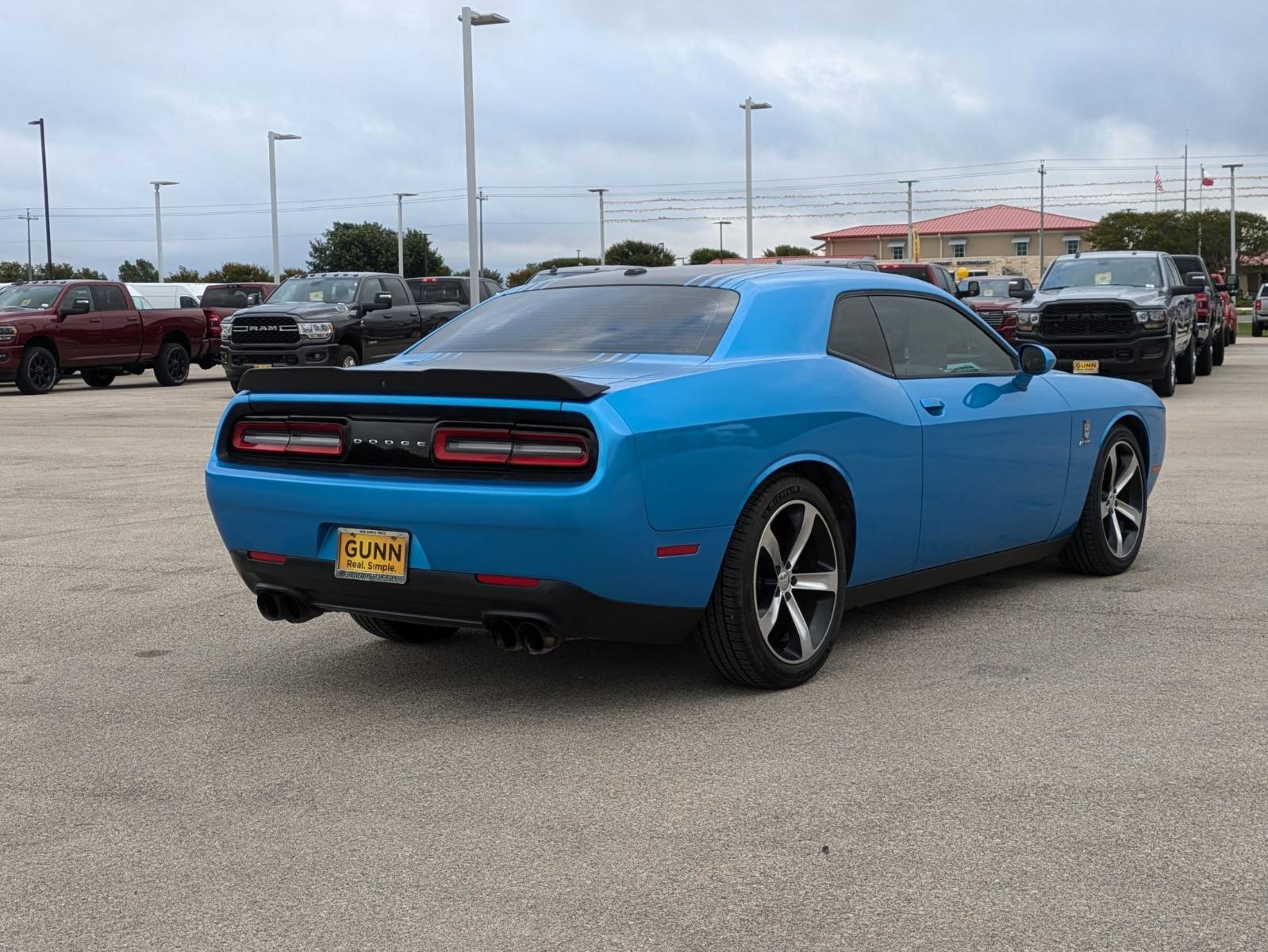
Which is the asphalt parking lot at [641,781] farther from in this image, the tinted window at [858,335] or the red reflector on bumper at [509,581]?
the tinted window at [858,335]

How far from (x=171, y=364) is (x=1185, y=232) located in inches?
3127

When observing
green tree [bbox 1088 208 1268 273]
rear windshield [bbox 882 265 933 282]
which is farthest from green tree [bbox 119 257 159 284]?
rear windshield [bbox 882 265 933 282]

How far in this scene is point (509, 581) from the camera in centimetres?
478

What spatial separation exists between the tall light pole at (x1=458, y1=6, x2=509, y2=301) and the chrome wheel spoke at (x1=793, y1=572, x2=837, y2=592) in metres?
25.1

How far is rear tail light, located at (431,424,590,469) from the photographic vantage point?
Result: 471 centimetres

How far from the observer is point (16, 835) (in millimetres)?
3986

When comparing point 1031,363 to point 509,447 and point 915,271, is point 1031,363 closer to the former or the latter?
point 509,447

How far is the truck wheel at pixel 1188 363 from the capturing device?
73.6ft

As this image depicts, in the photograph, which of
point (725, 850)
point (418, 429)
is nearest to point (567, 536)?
point (418, 429)

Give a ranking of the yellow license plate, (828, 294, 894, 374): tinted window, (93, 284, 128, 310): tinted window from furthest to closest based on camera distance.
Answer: (93, 284, 128, 310): tinted window
(828, 294, 894, 374): tinted window
the yellow license plate

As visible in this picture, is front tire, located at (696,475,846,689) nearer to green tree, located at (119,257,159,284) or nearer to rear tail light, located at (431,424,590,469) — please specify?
rear tail light, located at (431,424,590,469)

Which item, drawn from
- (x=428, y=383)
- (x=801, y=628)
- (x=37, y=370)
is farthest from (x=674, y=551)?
(x=37, y=370)

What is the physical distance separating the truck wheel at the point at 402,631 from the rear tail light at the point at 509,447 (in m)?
1.40

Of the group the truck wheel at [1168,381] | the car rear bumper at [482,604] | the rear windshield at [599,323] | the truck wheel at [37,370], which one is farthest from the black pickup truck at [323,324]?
the car rear bumper at [482,604]
